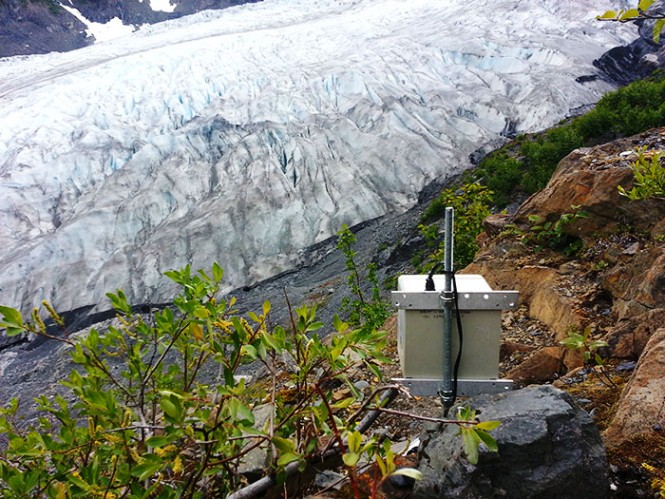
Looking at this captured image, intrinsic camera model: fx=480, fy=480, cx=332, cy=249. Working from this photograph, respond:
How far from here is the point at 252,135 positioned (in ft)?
62.2

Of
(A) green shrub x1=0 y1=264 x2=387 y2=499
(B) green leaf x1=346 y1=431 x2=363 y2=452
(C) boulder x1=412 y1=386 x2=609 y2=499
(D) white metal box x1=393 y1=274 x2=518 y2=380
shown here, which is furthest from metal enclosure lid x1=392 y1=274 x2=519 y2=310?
(B) green leaf x1=346 y1=431 x2=363 y2=452

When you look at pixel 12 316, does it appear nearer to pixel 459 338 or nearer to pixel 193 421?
pixel 193 421

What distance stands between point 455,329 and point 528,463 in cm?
51

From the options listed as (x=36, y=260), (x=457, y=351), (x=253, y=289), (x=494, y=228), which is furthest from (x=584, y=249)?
(x=36, y=260)

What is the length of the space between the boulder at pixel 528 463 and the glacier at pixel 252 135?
14.7m

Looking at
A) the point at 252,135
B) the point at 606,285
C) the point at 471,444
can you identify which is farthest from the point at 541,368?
the point at 252,135

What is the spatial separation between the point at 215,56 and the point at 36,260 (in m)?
12.8

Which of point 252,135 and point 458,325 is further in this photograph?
point 252,135

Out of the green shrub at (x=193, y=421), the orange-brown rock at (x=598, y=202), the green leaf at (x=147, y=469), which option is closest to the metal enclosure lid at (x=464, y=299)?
the green shrub at (x=193, y=421)

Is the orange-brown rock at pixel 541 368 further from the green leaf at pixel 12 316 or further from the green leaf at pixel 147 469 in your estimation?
the green leaf at pixel 12 316

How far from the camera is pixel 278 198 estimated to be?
17.5m

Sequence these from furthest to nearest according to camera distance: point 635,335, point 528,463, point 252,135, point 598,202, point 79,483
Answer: point 252,135, point 598,202, point 635,335, point 528,463, point 79,483

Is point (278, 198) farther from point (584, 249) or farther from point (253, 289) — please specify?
point (584, 249)

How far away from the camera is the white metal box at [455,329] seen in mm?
1784
